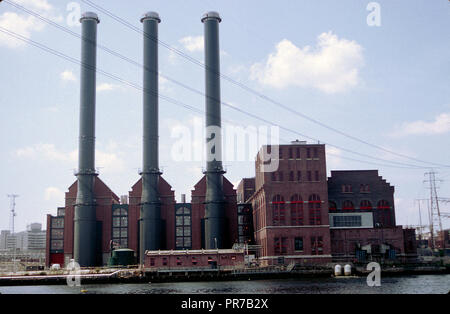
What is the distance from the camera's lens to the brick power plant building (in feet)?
338

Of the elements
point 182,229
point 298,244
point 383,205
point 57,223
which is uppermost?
point 383,205

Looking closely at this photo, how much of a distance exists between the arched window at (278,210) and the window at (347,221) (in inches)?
514

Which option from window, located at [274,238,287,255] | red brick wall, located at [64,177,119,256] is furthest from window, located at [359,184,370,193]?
red brick wall, located at [64,177,119,256]

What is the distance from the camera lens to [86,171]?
104500mm

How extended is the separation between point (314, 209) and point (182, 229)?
29212 mm

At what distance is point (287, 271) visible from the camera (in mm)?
96000

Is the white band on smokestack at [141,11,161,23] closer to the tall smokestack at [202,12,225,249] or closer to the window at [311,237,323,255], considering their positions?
the tall smokestack at [202,12,225,249]

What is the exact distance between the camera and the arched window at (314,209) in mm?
103887

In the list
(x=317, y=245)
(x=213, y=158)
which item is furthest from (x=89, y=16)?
(x=317, y=245)

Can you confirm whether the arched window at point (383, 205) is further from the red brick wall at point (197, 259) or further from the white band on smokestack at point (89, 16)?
the white band on smokestack at point (89, 16)

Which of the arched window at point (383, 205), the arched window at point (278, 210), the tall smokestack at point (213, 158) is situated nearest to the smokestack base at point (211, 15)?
the tall smokestack at point (213, 158)

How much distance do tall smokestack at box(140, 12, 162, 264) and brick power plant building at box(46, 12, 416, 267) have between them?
21 centimetres

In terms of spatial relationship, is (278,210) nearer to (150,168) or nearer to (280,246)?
(280,246)
